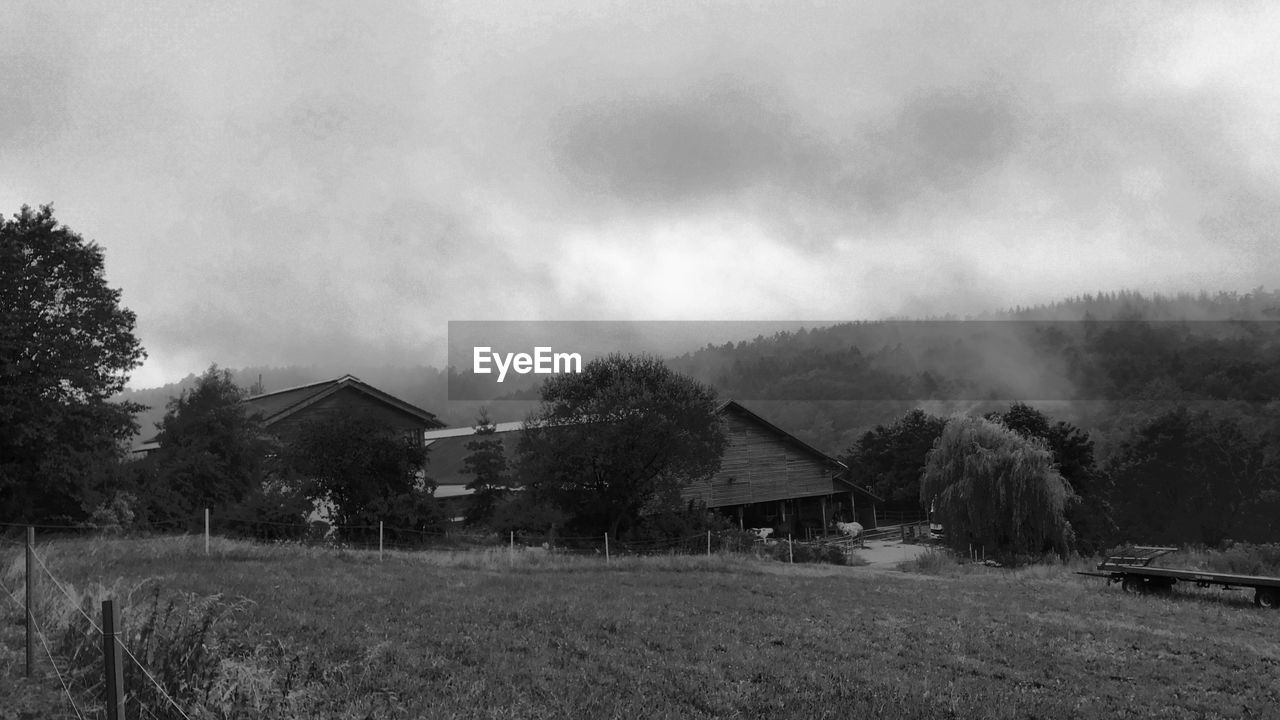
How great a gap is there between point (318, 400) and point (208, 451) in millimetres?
8079

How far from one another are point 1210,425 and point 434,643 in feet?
253

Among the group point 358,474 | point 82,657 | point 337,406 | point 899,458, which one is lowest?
point 82,657

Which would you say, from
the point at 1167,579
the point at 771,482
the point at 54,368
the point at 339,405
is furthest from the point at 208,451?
the point at 1167,579

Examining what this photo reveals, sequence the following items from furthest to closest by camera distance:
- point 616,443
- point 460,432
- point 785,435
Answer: point 460,432, point 785,435, point 616,443

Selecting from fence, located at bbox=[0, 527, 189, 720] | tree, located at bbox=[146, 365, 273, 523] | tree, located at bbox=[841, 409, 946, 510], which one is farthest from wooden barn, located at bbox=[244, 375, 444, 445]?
tree, located at bbox=[841, 409, 946, 510]

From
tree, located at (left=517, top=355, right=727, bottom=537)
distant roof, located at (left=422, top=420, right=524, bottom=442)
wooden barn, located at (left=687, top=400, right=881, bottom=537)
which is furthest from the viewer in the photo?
distant roof, located at (left=422, top=420, right=524, bottom=442)

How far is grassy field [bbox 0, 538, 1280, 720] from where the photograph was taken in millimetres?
8344

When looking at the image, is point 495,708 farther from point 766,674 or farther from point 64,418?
point 64,418

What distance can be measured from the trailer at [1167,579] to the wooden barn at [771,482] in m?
26.4

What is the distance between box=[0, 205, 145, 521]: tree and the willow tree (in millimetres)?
38139

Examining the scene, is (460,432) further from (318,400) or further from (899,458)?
(899,458)

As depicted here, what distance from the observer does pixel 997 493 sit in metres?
42.1

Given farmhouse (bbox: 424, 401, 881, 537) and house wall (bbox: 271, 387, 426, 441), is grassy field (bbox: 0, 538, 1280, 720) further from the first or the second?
farmhouse (bbox: 424, 401, 881, 537)

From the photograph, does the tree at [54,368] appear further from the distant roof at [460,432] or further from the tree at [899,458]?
the tree at [899,458]
